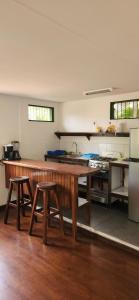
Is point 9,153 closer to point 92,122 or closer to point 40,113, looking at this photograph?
point 40,113

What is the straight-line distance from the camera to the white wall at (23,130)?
4.19 meters

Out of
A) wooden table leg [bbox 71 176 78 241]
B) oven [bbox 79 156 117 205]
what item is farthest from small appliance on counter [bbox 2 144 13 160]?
wooden table leg [bbox 71 176 78 241]

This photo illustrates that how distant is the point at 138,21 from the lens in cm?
141

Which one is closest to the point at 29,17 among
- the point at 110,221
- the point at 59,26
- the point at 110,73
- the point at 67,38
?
the point at 59,26

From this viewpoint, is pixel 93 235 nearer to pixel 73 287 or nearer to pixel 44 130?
pixel 73 287

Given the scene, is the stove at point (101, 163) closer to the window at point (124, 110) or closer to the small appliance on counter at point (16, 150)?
the window at point (124, 110)

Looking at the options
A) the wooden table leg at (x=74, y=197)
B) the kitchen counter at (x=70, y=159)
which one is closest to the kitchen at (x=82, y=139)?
the kitchen counter at (x=70, y=159)

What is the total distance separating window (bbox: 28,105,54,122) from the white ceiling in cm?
168

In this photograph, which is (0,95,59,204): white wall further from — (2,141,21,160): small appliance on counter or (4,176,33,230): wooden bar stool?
(4,176,33,230): wooden bar stool

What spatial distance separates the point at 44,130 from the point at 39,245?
277 cm

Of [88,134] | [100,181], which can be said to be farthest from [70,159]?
[100,181]

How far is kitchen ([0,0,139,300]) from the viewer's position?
1.47 meters

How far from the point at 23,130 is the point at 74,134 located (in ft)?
3.97

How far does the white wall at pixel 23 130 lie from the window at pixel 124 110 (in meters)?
1.59
